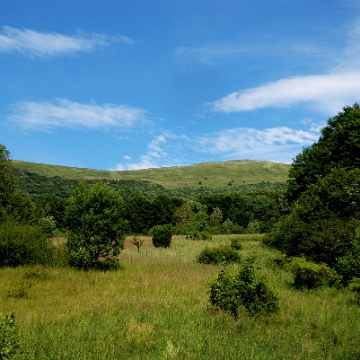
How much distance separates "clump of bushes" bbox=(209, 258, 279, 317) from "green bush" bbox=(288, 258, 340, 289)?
4067mm

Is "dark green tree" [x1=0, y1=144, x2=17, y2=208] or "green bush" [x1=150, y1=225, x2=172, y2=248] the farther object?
"dark green tree" [x1=0, y1=144, x2=17, y2=208]

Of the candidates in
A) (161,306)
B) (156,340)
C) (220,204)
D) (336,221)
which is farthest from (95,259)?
(220,204)

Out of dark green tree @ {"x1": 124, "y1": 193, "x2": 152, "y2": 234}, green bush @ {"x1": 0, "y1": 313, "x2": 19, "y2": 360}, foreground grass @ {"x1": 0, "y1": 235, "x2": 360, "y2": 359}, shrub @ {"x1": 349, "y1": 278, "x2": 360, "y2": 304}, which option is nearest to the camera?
green bush @ {"x1": 0, "y1": 313, "x2": 19, "y2": 360}

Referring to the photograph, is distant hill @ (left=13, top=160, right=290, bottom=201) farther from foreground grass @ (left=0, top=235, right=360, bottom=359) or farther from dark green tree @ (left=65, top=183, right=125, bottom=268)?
foreground grass @ (left=0, top=235, right=360, bottom=359)

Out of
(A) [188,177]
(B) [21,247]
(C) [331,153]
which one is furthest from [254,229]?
(A) [188,177]

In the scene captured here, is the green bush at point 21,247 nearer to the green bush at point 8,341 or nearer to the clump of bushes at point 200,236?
the green bush at point 8,341

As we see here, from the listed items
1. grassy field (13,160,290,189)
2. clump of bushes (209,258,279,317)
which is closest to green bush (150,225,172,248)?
clump of bushes (209,258,279,317)

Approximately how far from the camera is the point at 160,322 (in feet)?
24.6

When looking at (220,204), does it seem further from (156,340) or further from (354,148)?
(156,340)

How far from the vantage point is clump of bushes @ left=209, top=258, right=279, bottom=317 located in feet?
27.5

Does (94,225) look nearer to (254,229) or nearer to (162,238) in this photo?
(162,238)

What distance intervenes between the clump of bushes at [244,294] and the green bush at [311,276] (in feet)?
13.3

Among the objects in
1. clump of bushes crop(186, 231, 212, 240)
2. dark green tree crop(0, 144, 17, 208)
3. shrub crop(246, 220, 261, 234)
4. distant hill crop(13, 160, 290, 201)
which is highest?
distant hill crop(13, 160, 290, 201)

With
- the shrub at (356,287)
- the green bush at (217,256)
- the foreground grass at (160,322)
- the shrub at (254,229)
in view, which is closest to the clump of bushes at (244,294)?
the foreground grass at (160,322)
